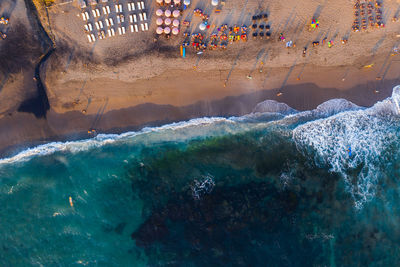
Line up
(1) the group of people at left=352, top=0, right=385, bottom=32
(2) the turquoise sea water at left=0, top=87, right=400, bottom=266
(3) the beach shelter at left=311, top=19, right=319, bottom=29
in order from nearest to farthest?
1. (2) the turquoise sea water at left=0, top=87, right=400, bottom=266
2. (3) the beach shelter at left=311, top=19, right=319, bottom=29
3. (1) the group of people at left=352, top=0, right=385, bottom=32

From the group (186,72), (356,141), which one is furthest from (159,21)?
(356,141)

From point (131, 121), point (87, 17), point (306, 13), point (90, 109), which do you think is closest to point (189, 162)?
point (131, 121)

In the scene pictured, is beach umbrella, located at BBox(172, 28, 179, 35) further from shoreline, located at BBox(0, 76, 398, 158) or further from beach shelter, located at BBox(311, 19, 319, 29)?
beach shelter, located at BBox(311, 19, 319, 29)

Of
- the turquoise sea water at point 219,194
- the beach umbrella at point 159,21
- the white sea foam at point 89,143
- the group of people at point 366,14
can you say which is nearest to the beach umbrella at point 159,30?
the beach umbrella at point 159,21

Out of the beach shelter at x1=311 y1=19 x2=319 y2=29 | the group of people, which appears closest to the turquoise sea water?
the group of people

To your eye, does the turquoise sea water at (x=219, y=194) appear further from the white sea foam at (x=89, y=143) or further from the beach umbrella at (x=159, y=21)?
the beach umbrella at (x=159, y=21)

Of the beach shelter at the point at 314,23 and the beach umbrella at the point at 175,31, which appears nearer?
the beach umbrella at the point at 175,31
